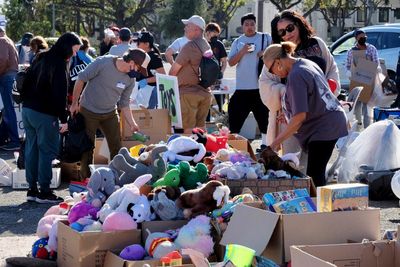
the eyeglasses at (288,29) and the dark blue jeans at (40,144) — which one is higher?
the eyeglasses at (288,29)

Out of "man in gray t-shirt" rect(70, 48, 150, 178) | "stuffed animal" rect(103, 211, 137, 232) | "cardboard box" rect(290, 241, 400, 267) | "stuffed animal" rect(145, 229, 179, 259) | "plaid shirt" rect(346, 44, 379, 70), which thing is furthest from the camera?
"plaid shirt" rect(346, 44, 379, 70)

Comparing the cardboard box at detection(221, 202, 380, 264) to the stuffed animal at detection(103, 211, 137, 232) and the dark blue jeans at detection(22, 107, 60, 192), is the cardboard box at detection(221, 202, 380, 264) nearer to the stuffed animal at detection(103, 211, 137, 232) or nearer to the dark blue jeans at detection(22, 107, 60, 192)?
the stuffed animal at detection(103, 211, 137, 232)

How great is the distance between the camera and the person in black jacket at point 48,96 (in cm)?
810

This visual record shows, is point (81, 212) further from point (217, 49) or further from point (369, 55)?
point (369, 55)

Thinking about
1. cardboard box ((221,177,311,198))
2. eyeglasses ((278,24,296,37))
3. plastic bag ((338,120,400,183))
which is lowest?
plastic bag ((338,120,400,183))

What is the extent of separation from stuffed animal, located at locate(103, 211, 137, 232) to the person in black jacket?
2938mm

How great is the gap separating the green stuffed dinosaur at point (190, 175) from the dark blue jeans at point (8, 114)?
712 centimetres

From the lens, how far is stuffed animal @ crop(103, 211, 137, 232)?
5371 mm

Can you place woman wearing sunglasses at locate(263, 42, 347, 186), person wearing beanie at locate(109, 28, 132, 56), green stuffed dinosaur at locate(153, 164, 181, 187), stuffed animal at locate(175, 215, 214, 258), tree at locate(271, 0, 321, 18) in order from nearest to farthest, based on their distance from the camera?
1. stuffed animal at locate(175, 215, 214, 258)
2. green stuffed dinosaur at locate(153, 164, 181, 187)
3. woman wearing sunglasses at locate(263, 42, 347, 186)
4. person wearing beanie at locate(109, 28, 132, 56)
5. tree at locate(271, 0, 321, 18)

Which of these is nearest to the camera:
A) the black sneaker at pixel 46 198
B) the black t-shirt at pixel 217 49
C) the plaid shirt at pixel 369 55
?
the black sneaker at pixel 46 198

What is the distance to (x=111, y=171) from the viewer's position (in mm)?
6285

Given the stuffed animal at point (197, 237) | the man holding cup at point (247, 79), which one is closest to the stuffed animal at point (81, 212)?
the stuffed animal at point (197, 237)

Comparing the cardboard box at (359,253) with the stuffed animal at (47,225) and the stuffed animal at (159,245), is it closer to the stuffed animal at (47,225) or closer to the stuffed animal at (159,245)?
the stuffed animal at (159,245)

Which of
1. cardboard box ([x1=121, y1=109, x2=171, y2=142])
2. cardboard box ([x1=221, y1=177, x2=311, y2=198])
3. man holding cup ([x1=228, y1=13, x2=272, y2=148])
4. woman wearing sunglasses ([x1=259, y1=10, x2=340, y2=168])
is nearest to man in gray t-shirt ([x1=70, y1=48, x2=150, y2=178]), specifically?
cardboard box ([x1=121, y1=109, x2=171, y2=142])
